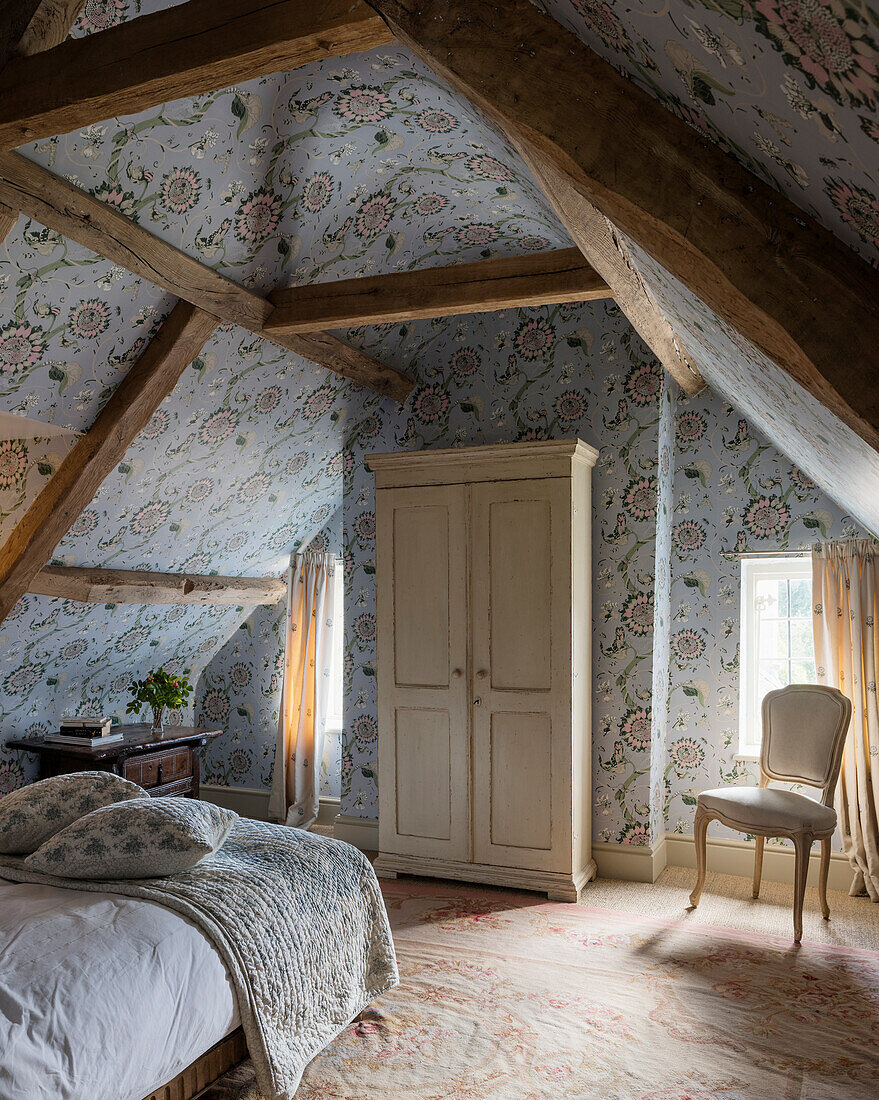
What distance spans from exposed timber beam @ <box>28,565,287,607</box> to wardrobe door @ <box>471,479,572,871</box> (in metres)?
1.63

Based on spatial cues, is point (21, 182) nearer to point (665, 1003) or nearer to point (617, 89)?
point (617, 89)

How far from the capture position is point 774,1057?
2.70m

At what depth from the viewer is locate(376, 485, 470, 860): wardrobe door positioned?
14.2ft

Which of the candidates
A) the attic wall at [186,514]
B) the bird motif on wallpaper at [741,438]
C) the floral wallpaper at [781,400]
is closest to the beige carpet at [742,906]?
the floral wallpaper at [781,400]

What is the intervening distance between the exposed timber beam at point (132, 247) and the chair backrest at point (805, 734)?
2801 mm

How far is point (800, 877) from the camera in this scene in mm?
3602

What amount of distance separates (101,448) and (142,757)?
1.85 m

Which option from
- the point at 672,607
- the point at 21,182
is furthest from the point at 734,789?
the point at 21,182

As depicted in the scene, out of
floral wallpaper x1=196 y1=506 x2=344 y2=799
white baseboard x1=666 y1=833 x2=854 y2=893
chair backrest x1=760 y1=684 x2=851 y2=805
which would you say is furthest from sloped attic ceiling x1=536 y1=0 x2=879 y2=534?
floral wallpaper x1=196 y1=506 x2=344 y2=799

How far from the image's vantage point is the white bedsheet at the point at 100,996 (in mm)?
1768

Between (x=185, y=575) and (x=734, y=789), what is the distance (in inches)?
121

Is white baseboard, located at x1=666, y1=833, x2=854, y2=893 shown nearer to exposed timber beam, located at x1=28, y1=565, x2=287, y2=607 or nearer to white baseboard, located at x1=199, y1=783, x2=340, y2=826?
white baseboard, located at x1=199, y1=783, x2=340, y2=826

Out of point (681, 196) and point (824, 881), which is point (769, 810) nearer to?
point (824, 881)

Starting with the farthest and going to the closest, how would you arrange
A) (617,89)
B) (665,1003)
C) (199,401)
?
(199,401)
(665,1003)
(617,89)
